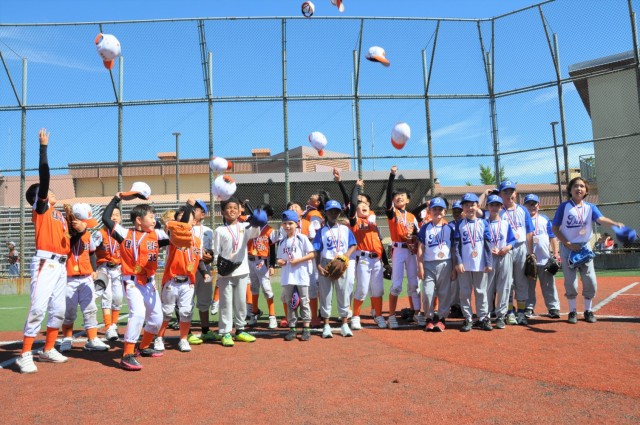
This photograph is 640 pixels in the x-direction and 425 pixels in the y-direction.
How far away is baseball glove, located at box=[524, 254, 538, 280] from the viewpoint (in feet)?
23.6

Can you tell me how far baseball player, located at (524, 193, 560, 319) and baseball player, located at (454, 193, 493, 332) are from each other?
104 cm

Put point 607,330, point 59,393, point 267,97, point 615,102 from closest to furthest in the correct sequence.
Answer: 1. point 59,393
2. point 607,330
3. point 267,97
4. point 615,102

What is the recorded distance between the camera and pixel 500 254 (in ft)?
22.9

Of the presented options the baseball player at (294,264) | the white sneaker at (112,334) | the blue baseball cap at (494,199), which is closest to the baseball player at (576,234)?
the blue baseball cap at (494,199)

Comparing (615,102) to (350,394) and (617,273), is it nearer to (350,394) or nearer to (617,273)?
(617,273)

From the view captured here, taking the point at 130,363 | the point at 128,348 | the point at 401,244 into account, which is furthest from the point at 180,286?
the point at 401,244

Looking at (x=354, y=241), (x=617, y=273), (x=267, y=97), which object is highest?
(x=267, y=97)

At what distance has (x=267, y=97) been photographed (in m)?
12.8

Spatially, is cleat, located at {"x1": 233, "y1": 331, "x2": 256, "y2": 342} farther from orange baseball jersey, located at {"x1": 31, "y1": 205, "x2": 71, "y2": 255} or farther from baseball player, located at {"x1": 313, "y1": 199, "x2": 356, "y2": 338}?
orange baseball jersey, located at {"x1": 31, "y1": 205, "x2": 71, "y2": 255}

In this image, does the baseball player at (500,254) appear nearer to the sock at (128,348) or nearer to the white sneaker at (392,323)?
the white sneaker at (392,323)

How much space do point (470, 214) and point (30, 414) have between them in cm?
571

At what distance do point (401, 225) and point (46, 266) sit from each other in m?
4.83

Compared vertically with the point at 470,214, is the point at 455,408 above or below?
below

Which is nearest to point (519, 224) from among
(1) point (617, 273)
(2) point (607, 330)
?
(2) point (607, 330)
